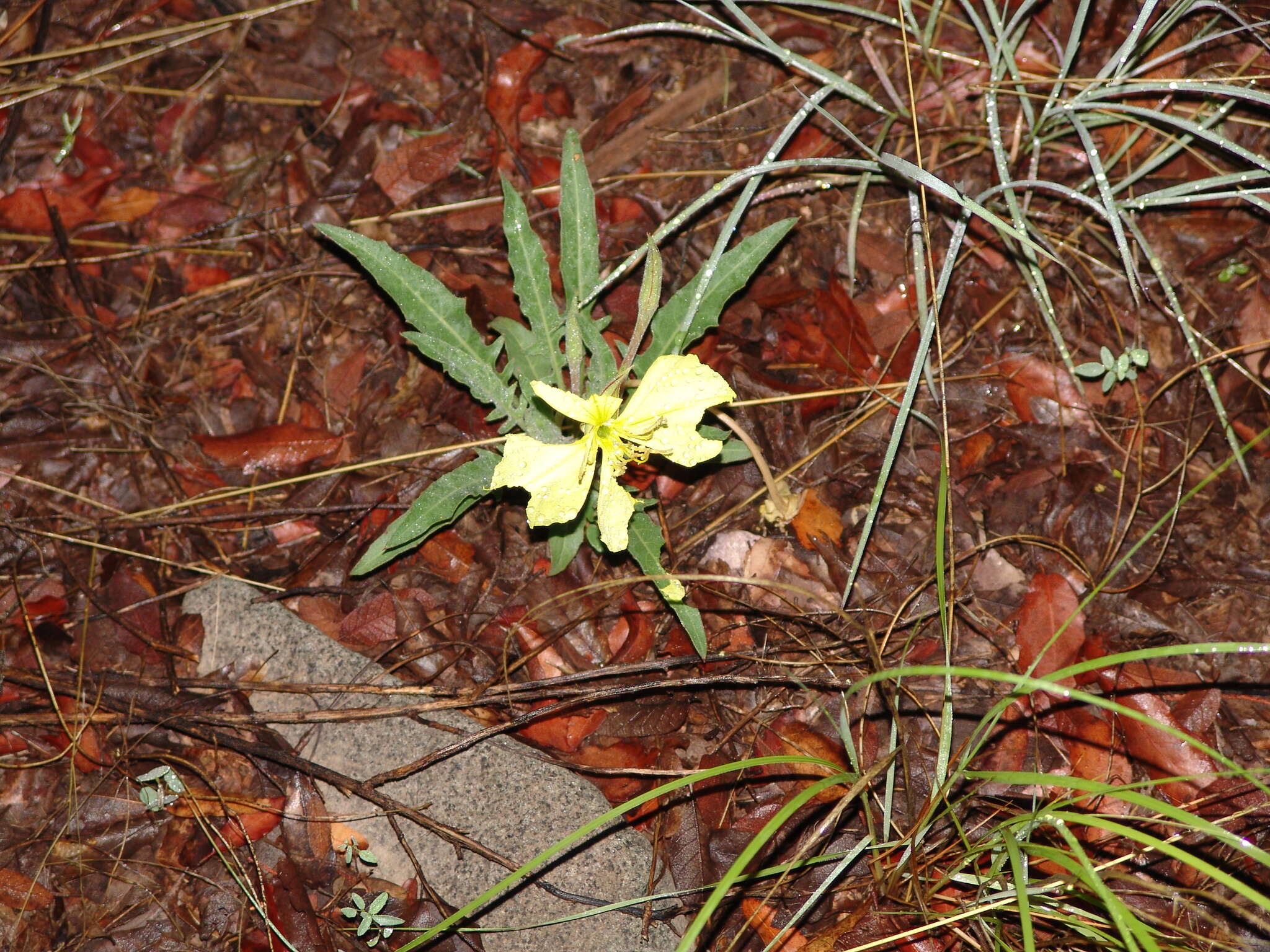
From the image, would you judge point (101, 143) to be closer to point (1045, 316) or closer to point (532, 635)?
point (532, 635)

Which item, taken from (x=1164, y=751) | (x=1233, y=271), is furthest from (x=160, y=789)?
(x=1233, y=271)

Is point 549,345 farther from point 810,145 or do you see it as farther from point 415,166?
point 810,145

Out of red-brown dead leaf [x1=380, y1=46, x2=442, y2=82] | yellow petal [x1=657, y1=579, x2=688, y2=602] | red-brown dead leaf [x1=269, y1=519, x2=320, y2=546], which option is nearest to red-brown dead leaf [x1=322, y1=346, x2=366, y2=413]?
red-brown dead leaf [x1=269, y1=519, x2=320, y2=546]

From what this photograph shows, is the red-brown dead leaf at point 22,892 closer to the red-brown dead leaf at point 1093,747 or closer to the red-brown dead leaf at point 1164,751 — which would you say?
the red-brown dead leaf at point 1093,747

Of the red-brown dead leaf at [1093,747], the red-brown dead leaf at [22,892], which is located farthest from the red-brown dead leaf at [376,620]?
the red-brown dead leaf at [1093,747]

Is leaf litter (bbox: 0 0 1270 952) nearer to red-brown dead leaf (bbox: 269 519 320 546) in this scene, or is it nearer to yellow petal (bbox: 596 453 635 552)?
red-brown dead leaf (bbox: 269 519 320 546)

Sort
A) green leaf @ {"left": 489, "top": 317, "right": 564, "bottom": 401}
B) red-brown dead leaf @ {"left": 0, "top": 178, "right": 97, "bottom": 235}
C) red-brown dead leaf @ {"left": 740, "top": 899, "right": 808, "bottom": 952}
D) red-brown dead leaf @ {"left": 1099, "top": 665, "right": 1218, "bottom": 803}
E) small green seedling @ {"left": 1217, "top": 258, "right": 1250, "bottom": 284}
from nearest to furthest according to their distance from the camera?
red-brown dead leaf @ {"left": 740, "top": 899, "right": 808, "bottom": 952}, red-brown dead leaf @ {"left": 1099, "top": 665, "right": 1218, "bottom": 803}, green leaf @ {"left": 489, "top": 317, "right": 564, "bottom": 401}, small green seedling @ {"left": 1217, "top": 258, "right": 1250, "bottom": 284}, red-brown dead leaf @ {"left": 0, "top": 178, "right": 97, "bottom": 235}
